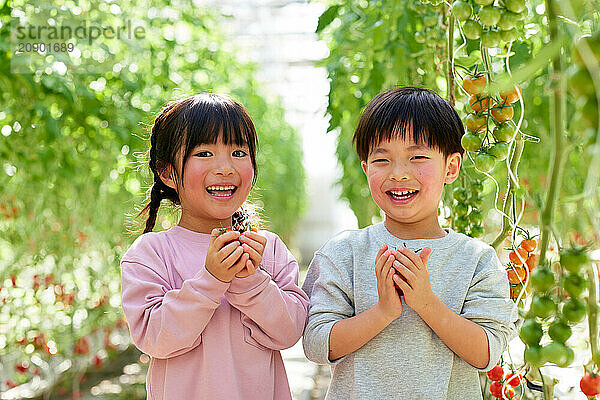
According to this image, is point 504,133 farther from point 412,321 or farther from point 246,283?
point 246,283

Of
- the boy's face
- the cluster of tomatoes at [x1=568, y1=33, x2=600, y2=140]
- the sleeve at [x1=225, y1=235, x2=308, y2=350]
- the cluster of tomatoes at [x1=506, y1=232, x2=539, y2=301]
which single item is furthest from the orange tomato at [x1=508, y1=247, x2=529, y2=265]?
the cluster of tomatoes at [x1=568, y1=33, x2=600, y2=140]

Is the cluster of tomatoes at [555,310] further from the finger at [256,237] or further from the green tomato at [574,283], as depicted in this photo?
the finger at [256,237]

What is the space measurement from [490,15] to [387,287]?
0.46 meters

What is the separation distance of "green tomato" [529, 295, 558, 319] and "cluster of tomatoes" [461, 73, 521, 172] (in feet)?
1.30

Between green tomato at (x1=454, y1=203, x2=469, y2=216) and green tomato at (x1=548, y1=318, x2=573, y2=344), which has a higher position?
green tomato at (x1=548, y1=318, x2=573, y2=344)

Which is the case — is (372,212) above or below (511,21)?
below

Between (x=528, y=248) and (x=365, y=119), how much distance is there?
1.21 feet

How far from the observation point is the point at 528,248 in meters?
1.15

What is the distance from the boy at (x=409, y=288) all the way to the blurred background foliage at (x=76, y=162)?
0.94 meters

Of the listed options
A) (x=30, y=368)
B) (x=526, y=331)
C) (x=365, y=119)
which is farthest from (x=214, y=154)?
(x=30, y=368)

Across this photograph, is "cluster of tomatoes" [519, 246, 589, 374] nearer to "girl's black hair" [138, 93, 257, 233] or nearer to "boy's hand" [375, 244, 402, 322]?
"boy's hand" [375, 244, 402, 322]

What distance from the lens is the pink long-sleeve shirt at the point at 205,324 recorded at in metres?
1.16

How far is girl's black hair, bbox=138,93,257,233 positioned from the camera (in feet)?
4.24

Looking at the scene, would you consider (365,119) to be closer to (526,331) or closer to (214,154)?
(214,154)
